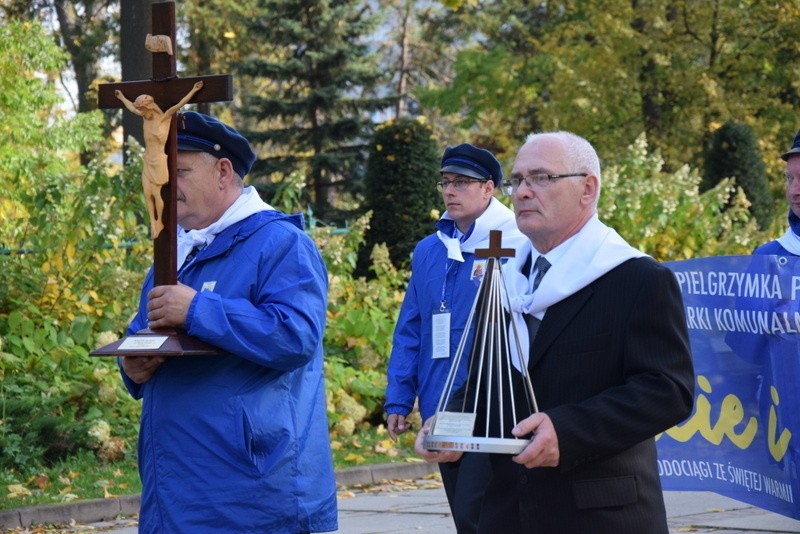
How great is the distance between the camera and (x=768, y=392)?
6.21 meters

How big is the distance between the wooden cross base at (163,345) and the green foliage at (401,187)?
1252 cm

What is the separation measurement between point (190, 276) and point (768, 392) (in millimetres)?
3142

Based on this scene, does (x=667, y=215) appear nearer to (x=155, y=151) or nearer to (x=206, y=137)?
(x=206, y=137)

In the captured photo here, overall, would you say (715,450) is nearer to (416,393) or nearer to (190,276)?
(416,393)

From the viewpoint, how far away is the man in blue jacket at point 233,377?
3.95 m

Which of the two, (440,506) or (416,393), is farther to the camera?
(440,506)

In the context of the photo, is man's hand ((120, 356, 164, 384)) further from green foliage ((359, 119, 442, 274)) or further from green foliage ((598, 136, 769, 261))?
green foliage ((359, 119, 442, 274))

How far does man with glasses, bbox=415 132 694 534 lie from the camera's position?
3.29 meters

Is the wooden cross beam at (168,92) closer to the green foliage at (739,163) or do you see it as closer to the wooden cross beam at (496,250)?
the wooden cross beam at (496,250)

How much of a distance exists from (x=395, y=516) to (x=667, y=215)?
8.62 metres

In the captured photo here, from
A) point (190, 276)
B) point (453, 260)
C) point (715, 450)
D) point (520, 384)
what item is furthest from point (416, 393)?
point (520, 384)

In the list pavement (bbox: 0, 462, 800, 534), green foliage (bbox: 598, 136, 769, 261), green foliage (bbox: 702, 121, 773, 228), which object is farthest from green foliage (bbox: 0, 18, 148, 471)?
green foliage (bbox: 702, 121, 773, 228)

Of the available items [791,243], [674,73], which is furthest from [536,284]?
[674,73]

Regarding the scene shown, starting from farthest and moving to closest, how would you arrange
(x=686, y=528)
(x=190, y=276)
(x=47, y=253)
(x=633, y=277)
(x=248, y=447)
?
(x=47, y=253), (x=686, y=528), (x=190, y=276), (x=248, y=447), (x=633, y=277)
